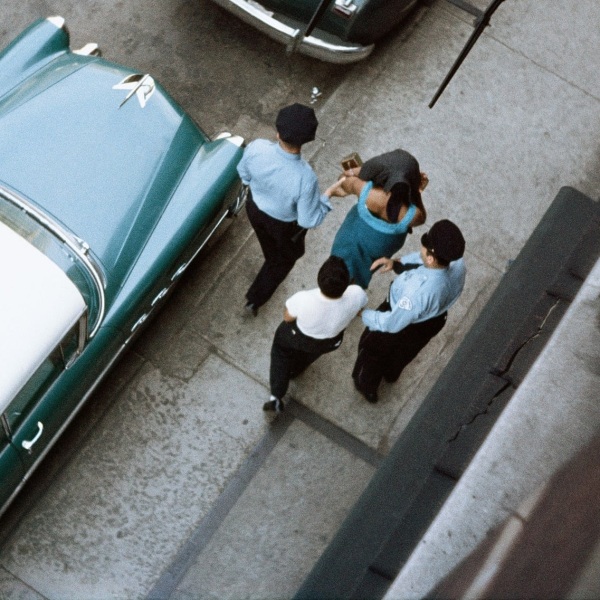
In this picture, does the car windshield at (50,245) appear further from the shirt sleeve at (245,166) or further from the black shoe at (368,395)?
the black shoe at (368,395)

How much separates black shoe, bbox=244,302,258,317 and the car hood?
90 cm

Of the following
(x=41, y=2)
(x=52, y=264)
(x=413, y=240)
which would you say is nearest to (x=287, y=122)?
(x=52, y=264)

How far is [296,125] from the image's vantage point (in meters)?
4.66

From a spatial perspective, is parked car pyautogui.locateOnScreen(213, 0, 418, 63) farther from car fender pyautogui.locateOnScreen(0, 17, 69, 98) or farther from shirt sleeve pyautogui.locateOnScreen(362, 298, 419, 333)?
shirt sleeve pyautogui.locateOnScreen(362, 298, 419, 333)

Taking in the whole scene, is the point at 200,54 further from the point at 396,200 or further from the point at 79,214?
the point at 396,200

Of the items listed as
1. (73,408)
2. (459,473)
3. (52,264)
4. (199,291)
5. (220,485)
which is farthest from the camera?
(199,291)

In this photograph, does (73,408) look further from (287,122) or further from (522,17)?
(522,17)

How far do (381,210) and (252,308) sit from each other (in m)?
1.38

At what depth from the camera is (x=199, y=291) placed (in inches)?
230

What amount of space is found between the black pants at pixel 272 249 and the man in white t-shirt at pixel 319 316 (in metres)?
0.59

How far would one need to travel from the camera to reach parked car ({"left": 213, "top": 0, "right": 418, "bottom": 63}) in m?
6.31

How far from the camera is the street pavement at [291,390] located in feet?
16.6

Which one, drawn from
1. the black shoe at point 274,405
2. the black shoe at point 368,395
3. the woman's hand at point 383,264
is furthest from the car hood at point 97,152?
the black shoe at point 368,395

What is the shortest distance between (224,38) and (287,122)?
2665mm
